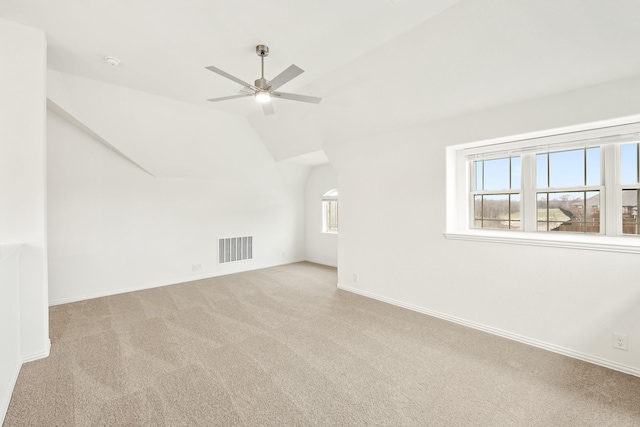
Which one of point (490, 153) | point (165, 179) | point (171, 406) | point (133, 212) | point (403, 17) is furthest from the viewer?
point (165, 179)

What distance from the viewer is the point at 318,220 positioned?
6.52 metres

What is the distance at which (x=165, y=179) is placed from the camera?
473 cm

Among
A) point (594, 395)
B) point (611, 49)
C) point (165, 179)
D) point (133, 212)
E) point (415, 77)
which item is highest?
point (415, 77)

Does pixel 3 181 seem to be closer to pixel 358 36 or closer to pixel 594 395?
pixel 358 36

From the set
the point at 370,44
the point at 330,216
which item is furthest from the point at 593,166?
the point at 330,216

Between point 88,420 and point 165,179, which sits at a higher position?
point 165,179

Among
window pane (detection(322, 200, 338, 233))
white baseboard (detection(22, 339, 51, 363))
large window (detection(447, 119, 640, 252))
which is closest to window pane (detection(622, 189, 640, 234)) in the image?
large window (detection(447, 119, 640, 252))

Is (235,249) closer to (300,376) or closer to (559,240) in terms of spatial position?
(300,376)

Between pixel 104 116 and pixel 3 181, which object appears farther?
pixel 104 116

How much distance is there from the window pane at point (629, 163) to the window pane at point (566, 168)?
0.87 feet

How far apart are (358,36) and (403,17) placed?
0.40 m

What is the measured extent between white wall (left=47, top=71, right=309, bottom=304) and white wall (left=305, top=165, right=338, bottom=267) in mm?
1242

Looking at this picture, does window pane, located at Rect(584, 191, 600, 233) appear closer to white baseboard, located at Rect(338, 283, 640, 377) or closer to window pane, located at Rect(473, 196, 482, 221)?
Answer: window pane, located at Rect(473, 196, 482, 221)

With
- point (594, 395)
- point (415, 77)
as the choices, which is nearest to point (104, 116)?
point (415, 77)
